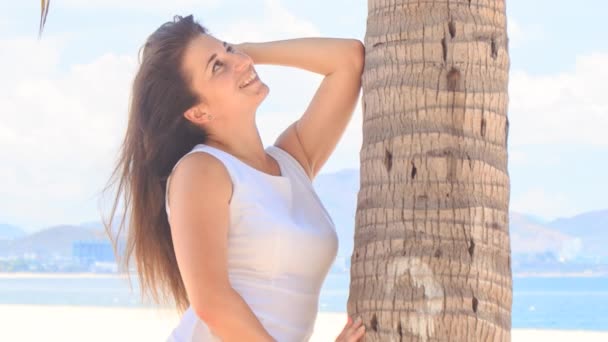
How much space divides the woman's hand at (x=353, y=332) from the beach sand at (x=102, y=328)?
20.0m

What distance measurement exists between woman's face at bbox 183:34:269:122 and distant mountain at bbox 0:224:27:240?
5787cm

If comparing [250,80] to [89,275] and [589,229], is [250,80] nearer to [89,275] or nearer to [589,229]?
[89,275]

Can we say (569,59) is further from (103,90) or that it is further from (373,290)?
(373,290)

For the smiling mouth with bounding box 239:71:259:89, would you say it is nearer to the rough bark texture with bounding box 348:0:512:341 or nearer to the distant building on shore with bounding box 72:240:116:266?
the rough bark texture with bounding box 348:0:512:341

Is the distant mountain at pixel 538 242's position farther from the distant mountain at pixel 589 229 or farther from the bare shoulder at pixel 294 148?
the bare shoulder at pixel 294 148

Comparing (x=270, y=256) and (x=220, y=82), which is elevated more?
(x=220, y=82)

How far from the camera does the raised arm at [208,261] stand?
3.50 meters

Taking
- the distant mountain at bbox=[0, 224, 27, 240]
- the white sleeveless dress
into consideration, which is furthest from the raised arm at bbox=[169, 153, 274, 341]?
the distant mountain at bbox=[0, 224, 27, 240]

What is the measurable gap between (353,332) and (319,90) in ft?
3.69

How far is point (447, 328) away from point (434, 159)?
1.70 ft

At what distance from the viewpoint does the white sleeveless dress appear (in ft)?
12.1

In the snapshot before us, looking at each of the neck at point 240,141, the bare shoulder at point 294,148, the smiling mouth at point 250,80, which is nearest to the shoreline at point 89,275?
the bare shoulder at point 294,148

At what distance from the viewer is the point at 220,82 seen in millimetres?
3908

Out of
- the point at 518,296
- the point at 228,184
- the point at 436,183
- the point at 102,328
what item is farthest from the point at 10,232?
the point at 436,183
